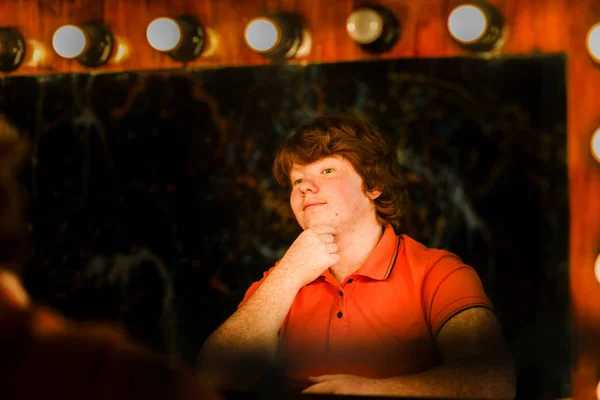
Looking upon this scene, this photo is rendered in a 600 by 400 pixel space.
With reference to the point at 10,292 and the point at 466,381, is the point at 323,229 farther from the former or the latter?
the point at 10,292

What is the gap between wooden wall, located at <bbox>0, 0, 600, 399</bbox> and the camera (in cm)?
134

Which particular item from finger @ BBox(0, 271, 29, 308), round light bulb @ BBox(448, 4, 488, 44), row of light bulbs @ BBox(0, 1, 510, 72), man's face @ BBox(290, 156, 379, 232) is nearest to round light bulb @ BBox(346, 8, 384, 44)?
row of light bulbs @ BBox(0, 1, 510, 72)

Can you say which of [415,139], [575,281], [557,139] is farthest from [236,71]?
[575,281]

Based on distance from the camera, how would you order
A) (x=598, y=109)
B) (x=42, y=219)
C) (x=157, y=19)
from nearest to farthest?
(x=598, y=109), (x=157, y=19), (x=42, y=219)

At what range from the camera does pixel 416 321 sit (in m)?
1.37

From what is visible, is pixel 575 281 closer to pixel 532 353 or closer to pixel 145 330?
pixel 532 353

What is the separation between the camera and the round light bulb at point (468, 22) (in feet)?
4.34

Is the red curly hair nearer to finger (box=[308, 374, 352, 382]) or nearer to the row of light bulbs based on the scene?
the row of light bulbs

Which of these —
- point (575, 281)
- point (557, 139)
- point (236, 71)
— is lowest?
point (575, 281)

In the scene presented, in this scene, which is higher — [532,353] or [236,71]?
[236,71]

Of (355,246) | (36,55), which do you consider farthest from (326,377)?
(36,55)

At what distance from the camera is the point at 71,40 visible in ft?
4.90

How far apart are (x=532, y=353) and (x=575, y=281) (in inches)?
6.0

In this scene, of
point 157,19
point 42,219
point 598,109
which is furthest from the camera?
point 42,219
